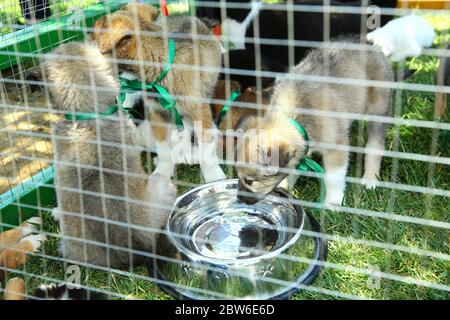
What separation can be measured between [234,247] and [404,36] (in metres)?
3.12

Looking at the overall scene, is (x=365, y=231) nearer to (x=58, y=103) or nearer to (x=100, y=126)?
(x=100, y=126)

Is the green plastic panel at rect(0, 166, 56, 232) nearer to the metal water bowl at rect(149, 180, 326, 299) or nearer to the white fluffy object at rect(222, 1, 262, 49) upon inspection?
the metal water bowl at rect(149, 180, 326, 299)

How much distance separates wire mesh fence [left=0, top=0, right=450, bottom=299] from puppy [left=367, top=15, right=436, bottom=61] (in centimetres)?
108

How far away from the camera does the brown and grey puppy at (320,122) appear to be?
2762mm

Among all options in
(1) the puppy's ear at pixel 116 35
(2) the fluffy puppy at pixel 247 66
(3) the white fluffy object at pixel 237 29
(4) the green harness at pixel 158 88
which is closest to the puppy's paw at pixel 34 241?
(4) the green harness at pixel 158 88

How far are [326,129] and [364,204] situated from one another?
575mm

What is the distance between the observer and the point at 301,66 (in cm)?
334

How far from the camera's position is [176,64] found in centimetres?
336

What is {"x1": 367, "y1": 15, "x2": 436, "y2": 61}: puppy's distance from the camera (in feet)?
16.3

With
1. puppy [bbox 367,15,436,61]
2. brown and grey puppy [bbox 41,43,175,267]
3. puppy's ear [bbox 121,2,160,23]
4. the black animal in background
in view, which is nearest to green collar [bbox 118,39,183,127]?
brown and grey puppy [bbox 41,43,175,267]

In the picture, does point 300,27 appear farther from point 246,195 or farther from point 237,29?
point 246,195

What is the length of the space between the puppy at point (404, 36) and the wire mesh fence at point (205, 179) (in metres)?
1.08

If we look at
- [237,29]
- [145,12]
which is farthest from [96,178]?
[237,29]
